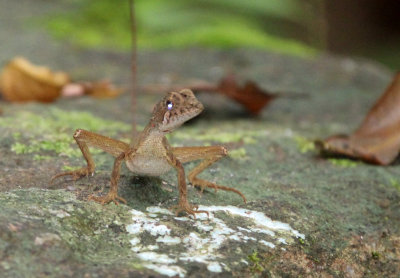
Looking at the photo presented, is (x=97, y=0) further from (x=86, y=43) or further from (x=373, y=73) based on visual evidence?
(x=373, y=73)

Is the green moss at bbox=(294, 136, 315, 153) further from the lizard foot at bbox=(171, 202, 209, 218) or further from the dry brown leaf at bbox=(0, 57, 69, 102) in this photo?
the dry brown leaf at bbox=(0, 57, 69, 102)

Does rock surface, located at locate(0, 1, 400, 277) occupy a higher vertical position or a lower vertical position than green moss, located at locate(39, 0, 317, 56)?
lower

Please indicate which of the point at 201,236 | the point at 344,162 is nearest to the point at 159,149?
the point at 201,236

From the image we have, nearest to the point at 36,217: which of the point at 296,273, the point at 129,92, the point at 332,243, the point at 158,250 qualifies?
the point at 158,250

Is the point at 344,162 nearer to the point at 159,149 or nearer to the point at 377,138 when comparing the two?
the point at 377,138

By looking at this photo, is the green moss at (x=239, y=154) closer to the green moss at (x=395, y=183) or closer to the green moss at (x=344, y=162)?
the green moss at (x=344, y=162)

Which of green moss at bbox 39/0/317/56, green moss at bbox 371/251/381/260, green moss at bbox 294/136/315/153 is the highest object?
green moss at bbox 39/0/317/56

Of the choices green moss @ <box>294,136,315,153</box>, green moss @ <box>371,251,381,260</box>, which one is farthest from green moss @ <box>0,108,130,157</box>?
green moss @ <box>371,251,381,260</box>

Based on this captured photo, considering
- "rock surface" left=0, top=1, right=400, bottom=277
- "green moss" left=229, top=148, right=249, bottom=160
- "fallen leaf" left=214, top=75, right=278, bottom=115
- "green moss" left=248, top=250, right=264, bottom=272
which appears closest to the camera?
"rock surface" left=0, top=1, right=400, bottom=277
